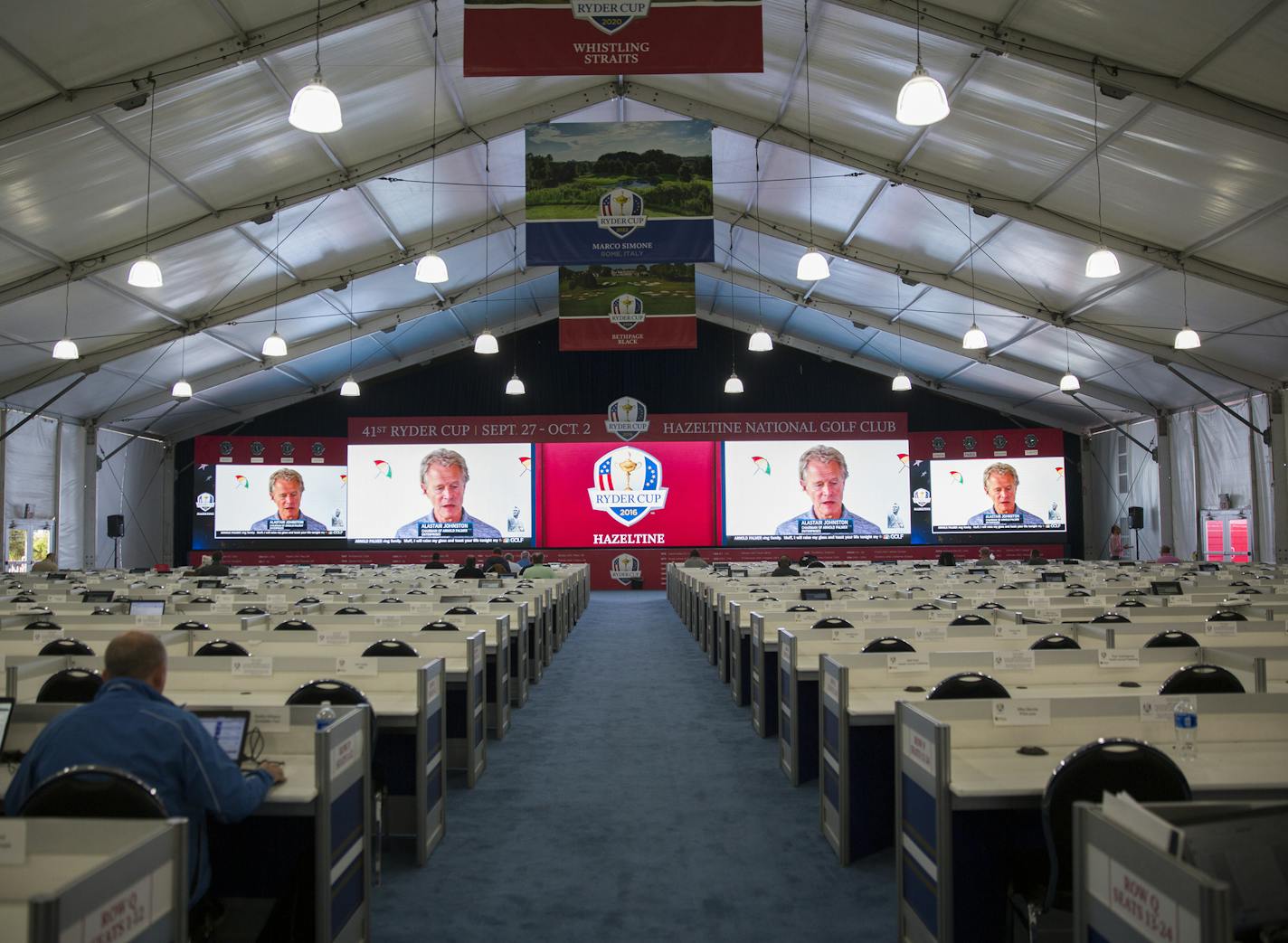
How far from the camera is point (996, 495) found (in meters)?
21.9

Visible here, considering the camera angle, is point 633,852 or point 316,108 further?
point 316,108

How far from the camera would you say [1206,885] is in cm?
161

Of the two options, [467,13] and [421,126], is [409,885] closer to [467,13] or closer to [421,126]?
[467,13]

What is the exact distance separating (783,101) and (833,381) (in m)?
12.4

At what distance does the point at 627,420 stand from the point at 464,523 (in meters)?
4.43

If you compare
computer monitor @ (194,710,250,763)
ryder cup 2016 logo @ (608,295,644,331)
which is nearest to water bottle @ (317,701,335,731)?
computer monitor @ (194,710,250,763)

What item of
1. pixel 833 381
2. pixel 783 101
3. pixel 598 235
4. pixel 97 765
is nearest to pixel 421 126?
pixel 598 235

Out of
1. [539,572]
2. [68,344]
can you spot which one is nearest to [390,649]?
[539,572]

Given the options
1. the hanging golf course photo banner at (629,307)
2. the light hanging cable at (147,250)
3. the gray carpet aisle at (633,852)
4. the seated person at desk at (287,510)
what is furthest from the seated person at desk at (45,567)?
the gray carpet aisle at (633,852)

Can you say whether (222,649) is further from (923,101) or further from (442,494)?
(442,494)

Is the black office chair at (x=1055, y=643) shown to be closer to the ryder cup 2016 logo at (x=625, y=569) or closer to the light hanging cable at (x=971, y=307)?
the light hanging cable at (x=971, y=307)

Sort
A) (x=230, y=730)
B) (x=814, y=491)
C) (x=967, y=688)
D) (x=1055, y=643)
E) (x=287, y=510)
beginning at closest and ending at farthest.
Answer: (x=230, y=730) → (x=967, y=688) → (x=1055, y=643) → (x=814, y=491) → (x=287, y=510)

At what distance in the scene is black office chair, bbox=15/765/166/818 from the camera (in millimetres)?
2281

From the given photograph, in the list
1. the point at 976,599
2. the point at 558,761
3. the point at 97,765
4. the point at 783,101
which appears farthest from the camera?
the point at 783,101
